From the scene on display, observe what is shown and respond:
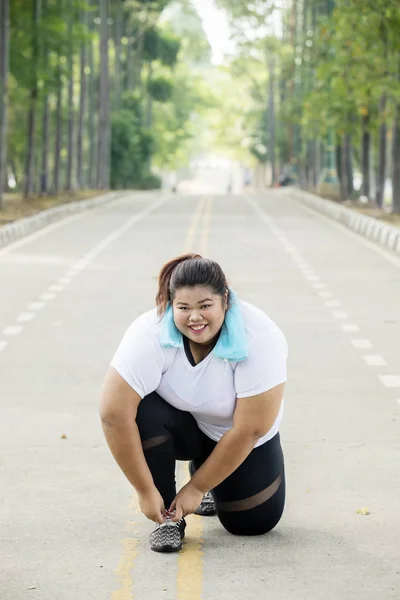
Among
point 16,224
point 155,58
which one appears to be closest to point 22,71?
point 16,224

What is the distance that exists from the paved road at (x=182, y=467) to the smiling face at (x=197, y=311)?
91 centimetres

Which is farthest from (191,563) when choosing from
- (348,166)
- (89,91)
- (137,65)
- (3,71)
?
(137,65)

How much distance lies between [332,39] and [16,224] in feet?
42.5

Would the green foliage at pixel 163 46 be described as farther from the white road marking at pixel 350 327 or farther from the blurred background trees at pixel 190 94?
the white road marking at pixel 350 327

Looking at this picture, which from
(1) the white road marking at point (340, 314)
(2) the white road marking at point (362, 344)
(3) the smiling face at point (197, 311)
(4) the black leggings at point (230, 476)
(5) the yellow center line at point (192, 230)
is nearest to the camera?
(3) the smiling face at point (197, 311)

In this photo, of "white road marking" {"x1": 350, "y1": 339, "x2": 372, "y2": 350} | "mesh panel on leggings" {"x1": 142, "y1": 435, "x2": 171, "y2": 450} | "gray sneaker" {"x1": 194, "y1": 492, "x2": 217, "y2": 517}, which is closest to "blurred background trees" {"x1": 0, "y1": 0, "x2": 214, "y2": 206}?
"white road marking" {"x1": 350, "y1": 339, "x2": 372, "y2": 350}

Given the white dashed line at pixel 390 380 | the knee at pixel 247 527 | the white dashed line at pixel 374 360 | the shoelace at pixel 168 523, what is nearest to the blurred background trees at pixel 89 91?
the white dashed line at pixel 374 360

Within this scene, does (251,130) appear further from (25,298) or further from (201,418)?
(201,418)

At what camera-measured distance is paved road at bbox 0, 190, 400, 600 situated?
20.8ft

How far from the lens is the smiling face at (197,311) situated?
6.50 metres

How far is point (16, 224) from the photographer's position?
3434 cm

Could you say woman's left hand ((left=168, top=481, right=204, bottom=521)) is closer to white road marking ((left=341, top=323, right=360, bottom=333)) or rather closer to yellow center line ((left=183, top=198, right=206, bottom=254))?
white road marking ((left=341, top=323, right=360, bottom=333))

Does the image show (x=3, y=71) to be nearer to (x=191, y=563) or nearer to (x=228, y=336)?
(x=228, y=336)

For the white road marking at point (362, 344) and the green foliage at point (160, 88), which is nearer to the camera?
A: the white road marking at point (362, 344)
